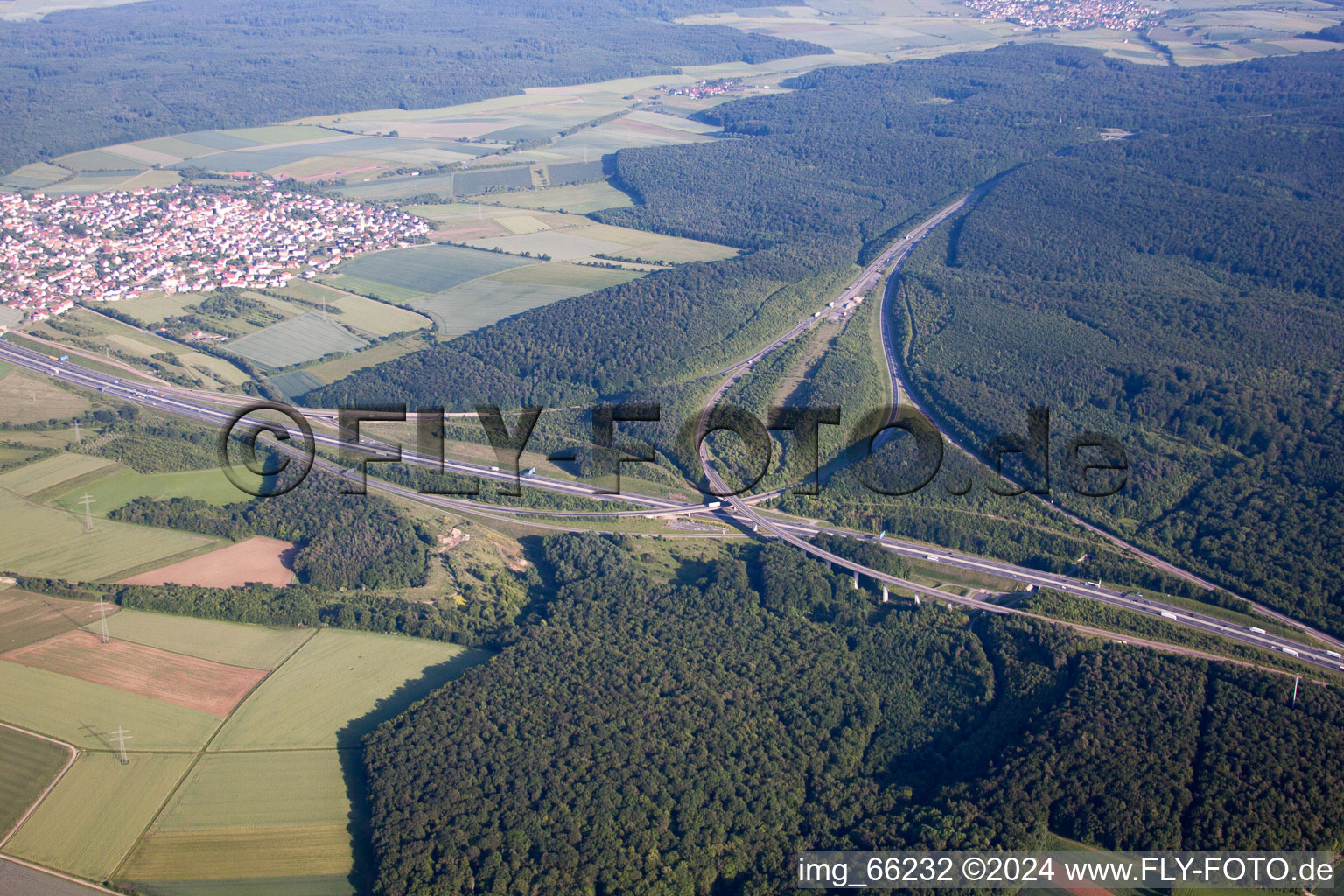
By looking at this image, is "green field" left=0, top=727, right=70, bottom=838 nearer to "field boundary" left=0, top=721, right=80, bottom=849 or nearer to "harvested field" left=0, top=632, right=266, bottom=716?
"field boundary" left=0, top=721, right=80, bottom=849

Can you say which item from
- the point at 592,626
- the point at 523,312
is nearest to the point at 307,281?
the point at 523,312

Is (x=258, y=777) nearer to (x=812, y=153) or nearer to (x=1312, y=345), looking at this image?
(x=1312, y=345)

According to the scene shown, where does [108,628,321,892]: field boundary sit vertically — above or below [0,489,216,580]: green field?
below

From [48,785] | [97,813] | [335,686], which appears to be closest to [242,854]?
[97,813]

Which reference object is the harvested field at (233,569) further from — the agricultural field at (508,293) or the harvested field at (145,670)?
the agricultural field at (508,293)

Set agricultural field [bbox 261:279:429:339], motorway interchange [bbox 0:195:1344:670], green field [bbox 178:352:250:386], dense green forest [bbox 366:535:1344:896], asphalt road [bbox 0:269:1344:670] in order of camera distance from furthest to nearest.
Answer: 1. agricultural field [bbox 261:279:429:339]
2. green field [bbox 178:352:250:386]
3. asphalt road [bbox 0:269:1344:670]
4. motorway interchange [bbox 0:195:1344:670]
5. dense green forest [bbox 366:535:1344:896]

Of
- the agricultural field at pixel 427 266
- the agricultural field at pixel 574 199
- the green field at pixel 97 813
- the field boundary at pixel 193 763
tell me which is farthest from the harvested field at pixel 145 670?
the agricultural field at pixel 574 199

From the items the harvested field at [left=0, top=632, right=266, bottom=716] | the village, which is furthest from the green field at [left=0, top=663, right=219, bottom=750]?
the village
